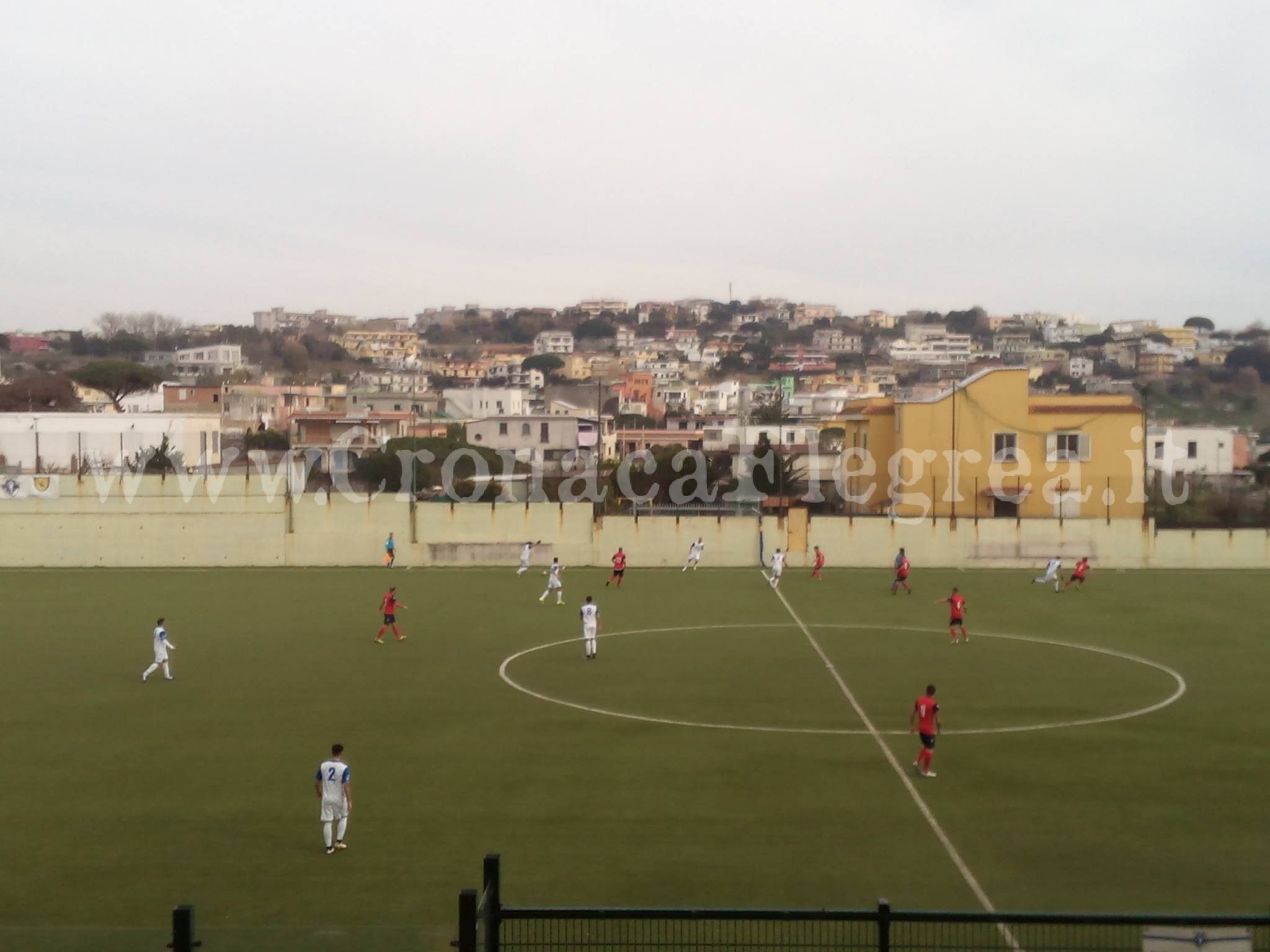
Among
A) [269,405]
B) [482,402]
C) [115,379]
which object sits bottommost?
[269,405]

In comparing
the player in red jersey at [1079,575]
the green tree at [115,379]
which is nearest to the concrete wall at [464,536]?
the player in red jersey at [1079,575]

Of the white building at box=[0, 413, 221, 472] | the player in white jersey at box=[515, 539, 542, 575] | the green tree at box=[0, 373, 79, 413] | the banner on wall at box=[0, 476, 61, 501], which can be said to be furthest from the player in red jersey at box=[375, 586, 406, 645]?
the green tree at box=[0, 373, 79, 413]

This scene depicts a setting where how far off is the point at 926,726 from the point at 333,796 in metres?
7.56

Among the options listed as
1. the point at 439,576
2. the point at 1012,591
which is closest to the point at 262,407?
the point at 439,576

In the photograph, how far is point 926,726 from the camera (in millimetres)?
16391

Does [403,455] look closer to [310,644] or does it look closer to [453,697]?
[310,644]

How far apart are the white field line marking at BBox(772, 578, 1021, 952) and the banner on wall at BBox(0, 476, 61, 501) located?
98.6ft

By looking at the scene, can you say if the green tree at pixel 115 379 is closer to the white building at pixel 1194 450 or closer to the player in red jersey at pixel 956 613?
the white building at pixel 1194 450

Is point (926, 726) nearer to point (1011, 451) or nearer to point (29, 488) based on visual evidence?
point (29, 488)

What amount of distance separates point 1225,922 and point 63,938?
8.37m

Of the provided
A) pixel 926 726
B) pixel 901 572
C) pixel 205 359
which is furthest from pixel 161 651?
pixel 205 359

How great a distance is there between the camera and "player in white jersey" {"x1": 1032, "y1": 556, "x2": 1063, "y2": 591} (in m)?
38.3

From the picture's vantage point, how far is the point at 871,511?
58156 millimetres

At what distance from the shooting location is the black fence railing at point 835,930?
746cm
